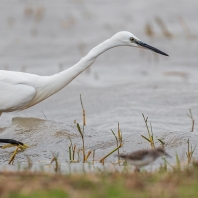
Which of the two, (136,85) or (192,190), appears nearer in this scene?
(192,190)

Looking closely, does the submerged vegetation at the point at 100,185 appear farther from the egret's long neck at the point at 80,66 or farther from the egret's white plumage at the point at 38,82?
the egret's long neck at the point at 80,66

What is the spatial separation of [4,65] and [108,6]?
23.4ft

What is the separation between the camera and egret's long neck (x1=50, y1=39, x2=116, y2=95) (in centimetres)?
766

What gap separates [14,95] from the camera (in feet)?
25.1

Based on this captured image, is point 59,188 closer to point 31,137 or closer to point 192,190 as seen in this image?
point 192,190

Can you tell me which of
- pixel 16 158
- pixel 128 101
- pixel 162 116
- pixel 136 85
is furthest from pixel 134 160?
pixel 136 85

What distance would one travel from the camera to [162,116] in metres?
9.85

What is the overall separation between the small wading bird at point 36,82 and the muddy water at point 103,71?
651 mm

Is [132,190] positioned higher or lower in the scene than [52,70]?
lower

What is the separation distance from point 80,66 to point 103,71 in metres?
5.99

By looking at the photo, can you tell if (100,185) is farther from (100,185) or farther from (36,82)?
(36,82)

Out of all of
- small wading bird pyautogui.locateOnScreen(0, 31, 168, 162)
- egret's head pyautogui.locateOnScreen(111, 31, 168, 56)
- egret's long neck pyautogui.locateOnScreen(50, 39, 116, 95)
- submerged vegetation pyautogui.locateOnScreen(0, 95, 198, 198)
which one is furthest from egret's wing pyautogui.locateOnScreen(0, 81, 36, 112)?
submerged vegetation pyautogui.locateOnScreen(0, 95, 198, 198)

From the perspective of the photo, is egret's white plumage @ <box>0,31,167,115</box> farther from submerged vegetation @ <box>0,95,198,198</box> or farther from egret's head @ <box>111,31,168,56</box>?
submerged vegetation @ <box>0,95,198,198</box>

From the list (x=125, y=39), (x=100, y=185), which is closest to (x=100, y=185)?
(x=100, y=185)
